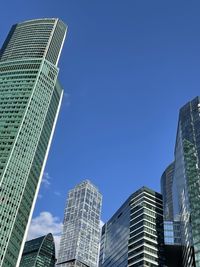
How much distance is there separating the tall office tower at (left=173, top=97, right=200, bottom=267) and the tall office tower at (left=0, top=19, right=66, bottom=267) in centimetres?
5955

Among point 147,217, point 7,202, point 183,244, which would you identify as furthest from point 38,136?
point 183,244

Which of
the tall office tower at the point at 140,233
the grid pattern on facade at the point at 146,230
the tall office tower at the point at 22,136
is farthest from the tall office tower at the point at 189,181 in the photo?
the tall office tower at the point at 22,136

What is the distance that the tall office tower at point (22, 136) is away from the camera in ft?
456

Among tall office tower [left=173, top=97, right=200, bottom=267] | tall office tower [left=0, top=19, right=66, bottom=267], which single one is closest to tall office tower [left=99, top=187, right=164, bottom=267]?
tall office tower [left=173, top=97, right=200, bottom=267]

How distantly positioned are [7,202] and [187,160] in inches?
2924

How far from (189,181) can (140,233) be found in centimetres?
3349

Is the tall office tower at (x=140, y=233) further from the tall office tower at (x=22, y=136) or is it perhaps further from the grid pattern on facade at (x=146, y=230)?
the tall office tower at (x=22, y=136)

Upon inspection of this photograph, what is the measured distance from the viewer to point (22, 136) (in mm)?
158875

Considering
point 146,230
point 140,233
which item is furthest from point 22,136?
point 146,230

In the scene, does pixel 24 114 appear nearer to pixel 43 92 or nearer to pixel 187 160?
pixel 43 92

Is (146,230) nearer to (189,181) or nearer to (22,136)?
(189,181)

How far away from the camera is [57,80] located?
19988 centimetres

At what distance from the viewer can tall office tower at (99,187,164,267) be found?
162 m


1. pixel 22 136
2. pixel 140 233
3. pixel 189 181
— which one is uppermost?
pixel 22 136
